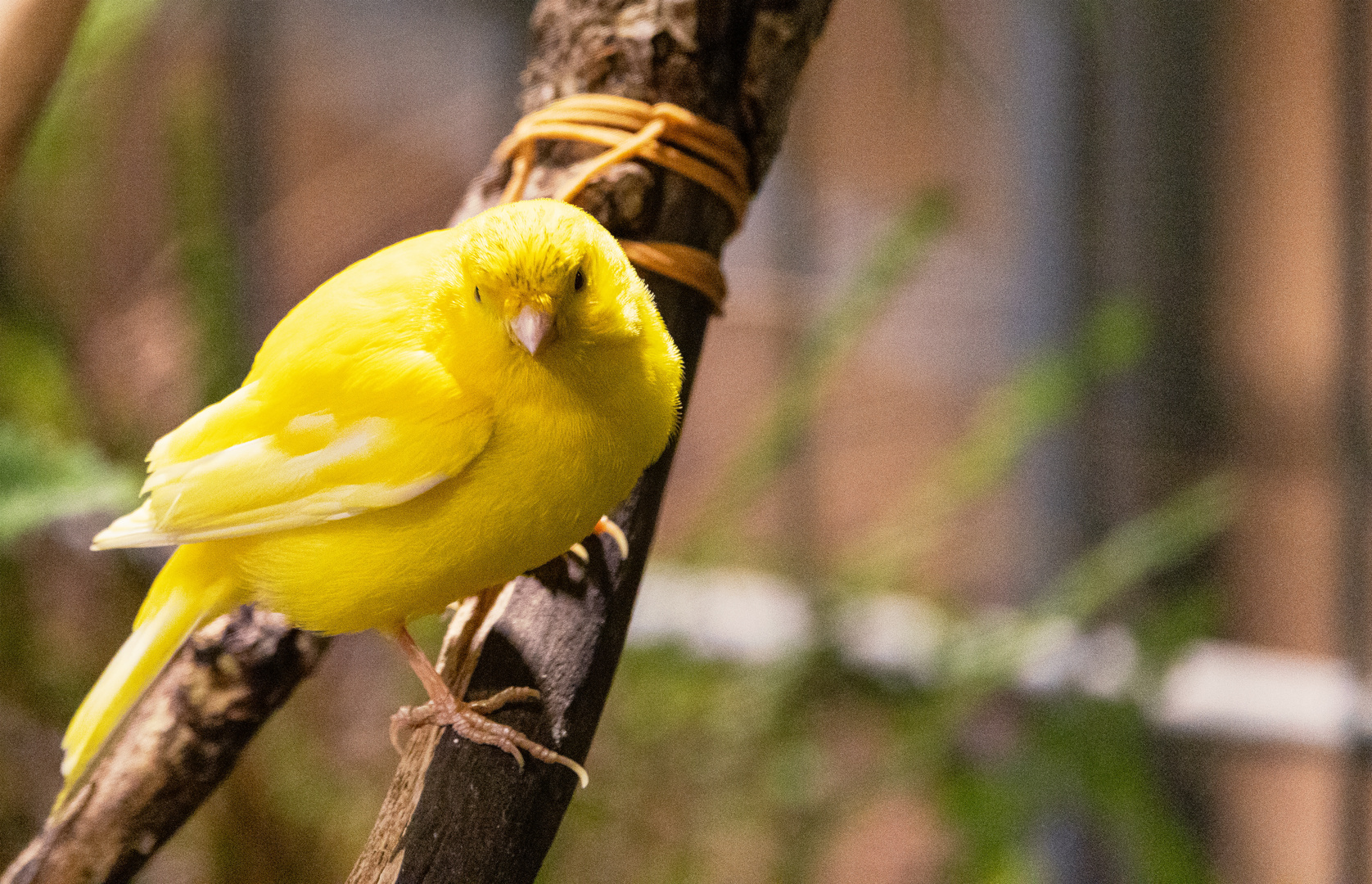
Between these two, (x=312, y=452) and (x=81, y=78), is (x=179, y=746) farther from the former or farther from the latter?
(x=81, y=78)

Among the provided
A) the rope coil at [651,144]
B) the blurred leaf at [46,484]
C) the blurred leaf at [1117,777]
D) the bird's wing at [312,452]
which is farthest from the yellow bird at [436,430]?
the blurred leaf at [1117,777]

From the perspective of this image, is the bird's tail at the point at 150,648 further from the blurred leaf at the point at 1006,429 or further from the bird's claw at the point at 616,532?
the blurred leaf at the point at 1006,429

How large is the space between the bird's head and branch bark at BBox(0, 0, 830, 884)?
0.55ft

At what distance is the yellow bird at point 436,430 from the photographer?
1.84 ft

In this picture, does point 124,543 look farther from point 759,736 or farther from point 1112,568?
point 1112,568

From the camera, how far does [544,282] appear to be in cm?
54

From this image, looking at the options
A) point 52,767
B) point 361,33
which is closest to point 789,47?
point 52,767

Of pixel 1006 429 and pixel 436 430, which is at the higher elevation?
pixel 436 430

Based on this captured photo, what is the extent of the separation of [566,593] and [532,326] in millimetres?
205

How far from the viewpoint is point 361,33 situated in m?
2.29

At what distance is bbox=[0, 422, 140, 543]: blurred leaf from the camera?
806mm

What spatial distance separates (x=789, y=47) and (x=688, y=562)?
0.91m

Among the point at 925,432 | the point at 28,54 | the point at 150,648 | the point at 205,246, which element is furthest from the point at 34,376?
the point at 925,432

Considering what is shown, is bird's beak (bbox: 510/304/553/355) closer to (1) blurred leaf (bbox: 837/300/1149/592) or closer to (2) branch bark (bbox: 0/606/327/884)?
(2) branch bark (bbox: 0/606/327/884)
